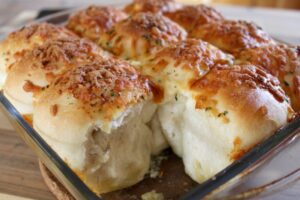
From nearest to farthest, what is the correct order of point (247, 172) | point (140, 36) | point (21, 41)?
point (247, 172), point (140, 36), point (21, 41)

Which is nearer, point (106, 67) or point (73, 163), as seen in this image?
point (73, 163)

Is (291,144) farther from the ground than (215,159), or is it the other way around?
(291,144)

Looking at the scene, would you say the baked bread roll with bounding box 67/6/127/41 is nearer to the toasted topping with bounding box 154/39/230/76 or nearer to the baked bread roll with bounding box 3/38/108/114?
the baked bread roll with bounding box 3/38/108/114

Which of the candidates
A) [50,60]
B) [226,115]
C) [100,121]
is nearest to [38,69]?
[50,60]

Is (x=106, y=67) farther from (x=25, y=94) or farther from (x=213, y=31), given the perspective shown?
(x=213, y=31)

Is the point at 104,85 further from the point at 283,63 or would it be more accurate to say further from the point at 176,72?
the point at 283,63

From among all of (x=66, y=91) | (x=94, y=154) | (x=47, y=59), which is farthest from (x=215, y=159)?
(x=47, y=59)

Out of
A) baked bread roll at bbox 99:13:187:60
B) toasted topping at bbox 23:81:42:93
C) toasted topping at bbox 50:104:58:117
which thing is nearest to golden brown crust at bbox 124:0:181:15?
baked bread roll at bbox 99:13:187:60
